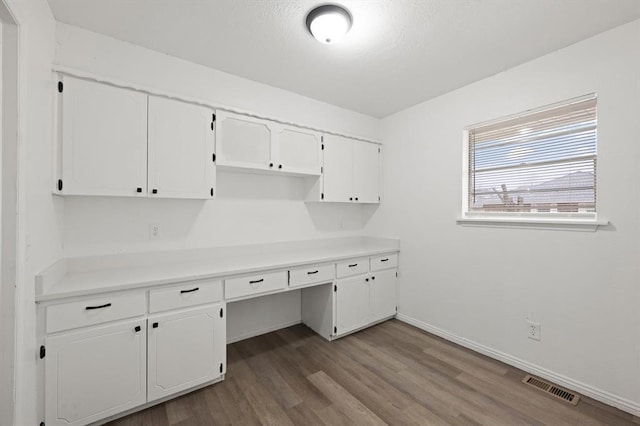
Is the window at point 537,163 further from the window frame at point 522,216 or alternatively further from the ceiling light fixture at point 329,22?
the ceiling light fixture at point 329,22

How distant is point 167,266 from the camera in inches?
88.7

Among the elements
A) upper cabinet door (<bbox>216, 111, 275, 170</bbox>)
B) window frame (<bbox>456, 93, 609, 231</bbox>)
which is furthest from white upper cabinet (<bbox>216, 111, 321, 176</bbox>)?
window frame (<bbox>456, 93, 609, 231</bbox>)

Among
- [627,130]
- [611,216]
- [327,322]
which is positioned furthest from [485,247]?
[327,322]

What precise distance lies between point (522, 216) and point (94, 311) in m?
3.33

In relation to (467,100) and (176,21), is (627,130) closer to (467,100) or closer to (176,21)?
(467,100)

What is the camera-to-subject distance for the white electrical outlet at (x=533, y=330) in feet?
7.48

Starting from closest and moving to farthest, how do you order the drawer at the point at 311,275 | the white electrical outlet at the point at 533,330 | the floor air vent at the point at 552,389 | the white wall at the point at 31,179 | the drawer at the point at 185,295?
the white wall at the point at 31,179
the drawer at the point at 185,295
the floor air vent at the point at 552,389
the white electrical outlet at the point at 533,330
the drawer at the point at 311,275

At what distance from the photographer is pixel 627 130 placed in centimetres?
187

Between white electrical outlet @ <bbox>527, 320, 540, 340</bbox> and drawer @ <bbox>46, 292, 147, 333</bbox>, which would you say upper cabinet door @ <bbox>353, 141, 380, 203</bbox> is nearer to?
white electrical outlet @ <bbox>527, 320, 540, 340</bbox>

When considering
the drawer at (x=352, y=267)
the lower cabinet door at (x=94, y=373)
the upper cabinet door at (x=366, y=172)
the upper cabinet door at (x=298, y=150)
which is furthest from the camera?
the upper cabinet door at (x=366, y=172)

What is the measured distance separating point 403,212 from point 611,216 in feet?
5.87

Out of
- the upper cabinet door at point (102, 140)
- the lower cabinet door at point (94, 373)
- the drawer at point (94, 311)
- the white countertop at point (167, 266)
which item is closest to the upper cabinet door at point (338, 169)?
the white countertop at point (167, 266)

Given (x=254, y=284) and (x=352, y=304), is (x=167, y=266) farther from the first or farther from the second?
(x=352, y=304)

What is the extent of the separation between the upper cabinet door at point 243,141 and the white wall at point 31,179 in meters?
1.07
